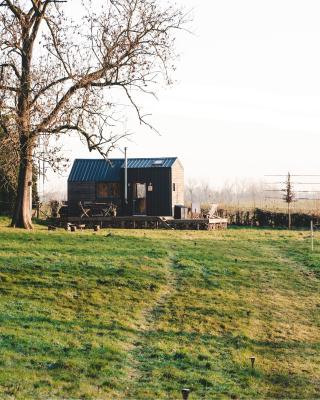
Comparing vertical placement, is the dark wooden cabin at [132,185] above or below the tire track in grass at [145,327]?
above

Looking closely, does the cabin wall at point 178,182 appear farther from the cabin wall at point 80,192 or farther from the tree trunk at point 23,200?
the tree trunk at point 23,200

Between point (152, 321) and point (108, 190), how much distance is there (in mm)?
29547

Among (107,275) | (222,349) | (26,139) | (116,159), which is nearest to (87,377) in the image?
(222,349)

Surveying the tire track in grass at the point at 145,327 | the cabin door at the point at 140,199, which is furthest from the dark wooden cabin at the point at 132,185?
the tire track in grass at the point at 145,327

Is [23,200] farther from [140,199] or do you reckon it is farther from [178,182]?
[178,182]

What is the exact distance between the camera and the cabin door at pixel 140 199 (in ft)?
141

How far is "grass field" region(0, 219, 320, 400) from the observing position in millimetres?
10625

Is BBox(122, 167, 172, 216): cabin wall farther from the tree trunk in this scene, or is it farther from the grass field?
the grass field

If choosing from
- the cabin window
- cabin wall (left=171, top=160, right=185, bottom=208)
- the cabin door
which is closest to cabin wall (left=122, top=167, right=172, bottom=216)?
the cabin door

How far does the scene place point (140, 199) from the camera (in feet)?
142

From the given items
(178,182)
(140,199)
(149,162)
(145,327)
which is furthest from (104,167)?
(145,327)

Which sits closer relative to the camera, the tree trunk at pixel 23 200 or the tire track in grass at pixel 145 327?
the tire track in grass at pixel 145 327

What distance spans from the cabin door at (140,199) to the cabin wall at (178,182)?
84.4 inches

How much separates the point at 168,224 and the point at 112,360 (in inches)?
1046
